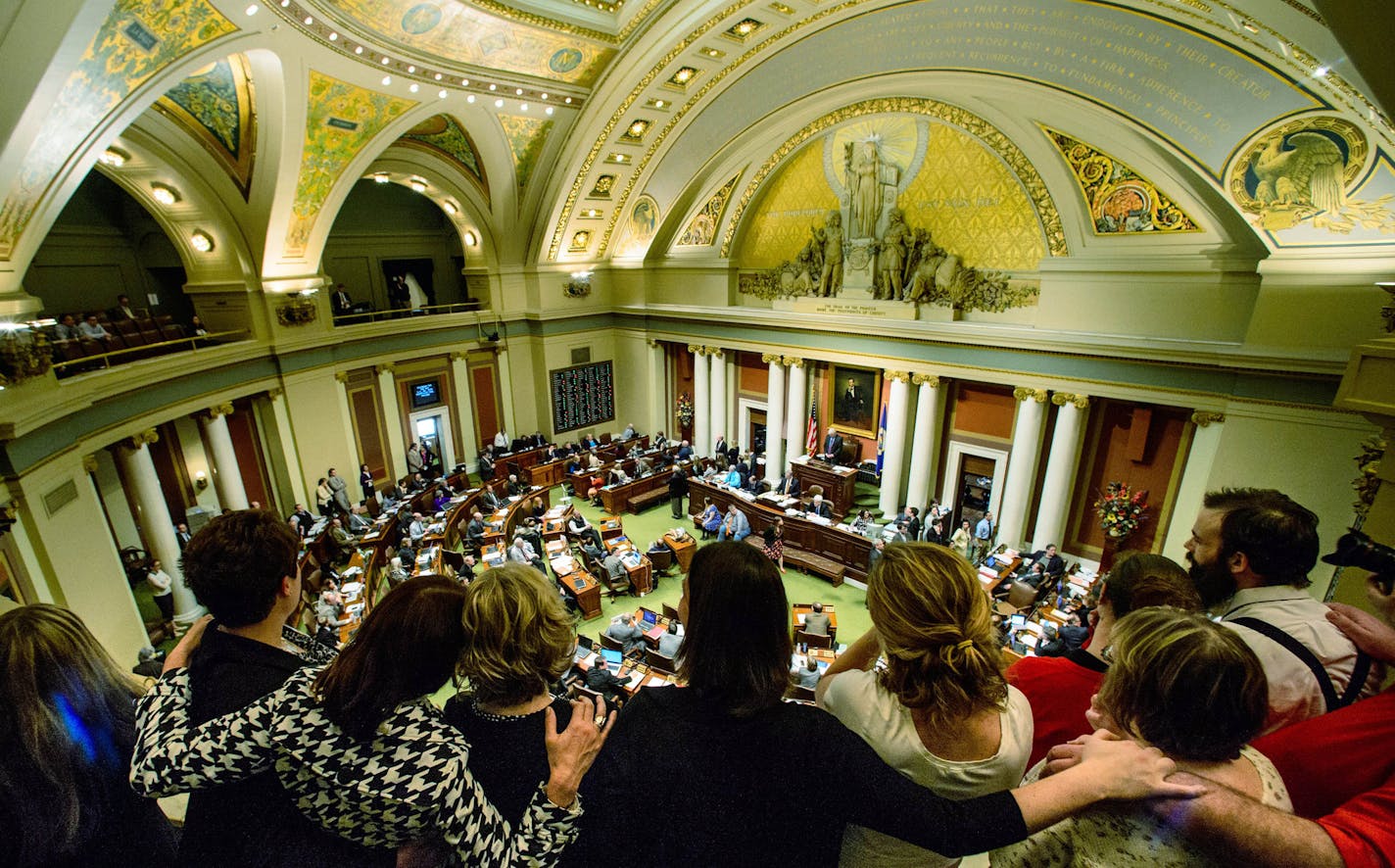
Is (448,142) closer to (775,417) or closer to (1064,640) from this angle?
(775,417)

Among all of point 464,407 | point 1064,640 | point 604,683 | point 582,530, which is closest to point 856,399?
point 582,530

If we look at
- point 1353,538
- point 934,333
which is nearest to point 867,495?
point 934,333

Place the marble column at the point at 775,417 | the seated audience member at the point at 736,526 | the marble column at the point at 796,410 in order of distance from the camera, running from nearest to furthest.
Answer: the seated audience member at the point at 736,526 → the marble column at the point at 796,410 → the marble column at the point at 775,417

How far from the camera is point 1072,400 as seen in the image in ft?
33.9

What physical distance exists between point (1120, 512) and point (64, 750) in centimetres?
1240

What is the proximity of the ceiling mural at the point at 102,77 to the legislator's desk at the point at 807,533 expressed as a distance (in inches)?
419

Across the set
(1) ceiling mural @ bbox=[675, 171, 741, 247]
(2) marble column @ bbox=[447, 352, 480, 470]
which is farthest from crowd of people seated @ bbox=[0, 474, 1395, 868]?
(2) marble column @ bbox=[447, 352, 480, 470]

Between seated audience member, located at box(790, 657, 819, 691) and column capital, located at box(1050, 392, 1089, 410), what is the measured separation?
675cm

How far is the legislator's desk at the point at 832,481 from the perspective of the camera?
516 inches

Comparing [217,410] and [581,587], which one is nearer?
[581,587]

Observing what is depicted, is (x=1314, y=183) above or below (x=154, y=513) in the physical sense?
above

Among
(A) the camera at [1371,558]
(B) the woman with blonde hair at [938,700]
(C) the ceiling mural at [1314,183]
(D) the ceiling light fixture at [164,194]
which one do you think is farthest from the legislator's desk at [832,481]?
(D) the ceiling light fixture at [164,194]

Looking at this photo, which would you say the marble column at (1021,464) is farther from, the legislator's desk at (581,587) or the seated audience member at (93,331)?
the seated audience member at (93,331)

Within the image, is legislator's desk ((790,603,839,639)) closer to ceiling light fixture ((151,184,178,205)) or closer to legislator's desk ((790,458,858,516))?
legislator's desk ((790,458,858,516))
